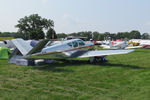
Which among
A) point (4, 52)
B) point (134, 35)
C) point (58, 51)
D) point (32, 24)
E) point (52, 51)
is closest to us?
point (52, 51)

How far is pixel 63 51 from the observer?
10578mm

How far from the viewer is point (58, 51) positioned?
1020cm

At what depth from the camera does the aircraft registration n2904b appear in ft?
29.0

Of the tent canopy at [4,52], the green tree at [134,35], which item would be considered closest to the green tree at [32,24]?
the tent canopy at [4,52]

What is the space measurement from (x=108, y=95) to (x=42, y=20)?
73.0 m

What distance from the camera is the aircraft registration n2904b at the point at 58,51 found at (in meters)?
Result: 8.84

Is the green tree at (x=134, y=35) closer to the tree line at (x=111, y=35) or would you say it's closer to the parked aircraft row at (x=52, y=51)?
the tree line at (x=111, y=35)

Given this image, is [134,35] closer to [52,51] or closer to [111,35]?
[111,35]

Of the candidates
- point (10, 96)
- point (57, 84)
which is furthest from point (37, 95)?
point (57, 84)

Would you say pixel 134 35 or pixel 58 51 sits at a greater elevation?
pixel 134 35

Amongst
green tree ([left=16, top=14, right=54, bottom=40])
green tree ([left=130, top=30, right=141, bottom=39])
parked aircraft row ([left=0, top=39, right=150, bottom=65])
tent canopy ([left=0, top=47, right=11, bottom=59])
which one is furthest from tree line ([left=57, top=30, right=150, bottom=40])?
parked aircraft row ([left=0, top=39, right=150, bottom=65])

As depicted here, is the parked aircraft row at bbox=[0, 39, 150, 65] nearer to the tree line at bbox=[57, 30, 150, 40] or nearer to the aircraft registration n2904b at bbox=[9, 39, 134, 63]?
the aircraft registration n2904b at bbox=[9, 39, 134, 63]

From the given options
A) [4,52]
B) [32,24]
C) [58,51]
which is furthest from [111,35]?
[58,51]

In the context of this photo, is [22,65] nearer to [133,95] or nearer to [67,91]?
[67,91]
